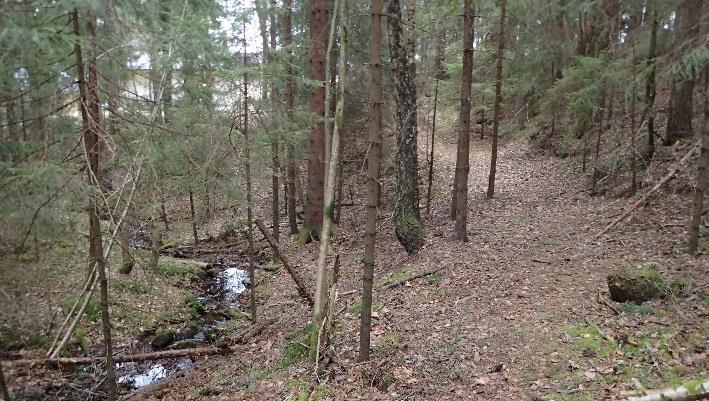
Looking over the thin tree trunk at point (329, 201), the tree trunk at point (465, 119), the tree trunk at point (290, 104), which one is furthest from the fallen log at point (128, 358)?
the tree trunk at point (465, 119)

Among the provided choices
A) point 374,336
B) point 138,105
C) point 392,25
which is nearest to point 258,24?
point 392,25

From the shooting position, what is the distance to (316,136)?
1576 centimetres

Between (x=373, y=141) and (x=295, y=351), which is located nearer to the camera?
(x=373, y=141)

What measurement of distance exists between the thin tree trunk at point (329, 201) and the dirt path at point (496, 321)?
0.56 m

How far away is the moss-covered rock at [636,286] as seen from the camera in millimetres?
7523

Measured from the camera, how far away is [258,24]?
47.4 feet

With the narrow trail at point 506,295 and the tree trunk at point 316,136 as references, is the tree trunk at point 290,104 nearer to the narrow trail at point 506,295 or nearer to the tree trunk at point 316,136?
the tree trunk at point 316,136

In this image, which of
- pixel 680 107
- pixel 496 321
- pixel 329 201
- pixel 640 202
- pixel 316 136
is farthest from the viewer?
pixel 316 136

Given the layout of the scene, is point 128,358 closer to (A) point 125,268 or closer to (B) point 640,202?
(A) point 125,268

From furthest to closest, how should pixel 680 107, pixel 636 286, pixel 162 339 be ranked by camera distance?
1. pixel 680 107
2. pixel 162 339
3. pixel 636 286

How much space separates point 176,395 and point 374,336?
376 centimetres

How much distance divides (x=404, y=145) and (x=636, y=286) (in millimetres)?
6125

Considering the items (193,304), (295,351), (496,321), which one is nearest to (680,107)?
(496,321)

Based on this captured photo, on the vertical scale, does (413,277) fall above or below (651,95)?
below
